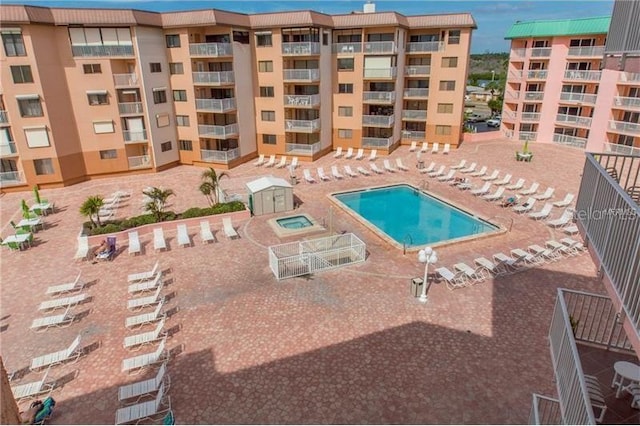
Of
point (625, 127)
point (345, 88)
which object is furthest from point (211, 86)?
point (625, 127)

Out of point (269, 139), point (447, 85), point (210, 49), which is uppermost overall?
point (210, 49)

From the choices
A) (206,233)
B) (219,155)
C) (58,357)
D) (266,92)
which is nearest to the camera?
(58,357)

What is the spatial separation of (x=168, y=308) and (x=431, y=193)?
66.8ft

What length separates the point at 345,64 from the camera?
38.9m

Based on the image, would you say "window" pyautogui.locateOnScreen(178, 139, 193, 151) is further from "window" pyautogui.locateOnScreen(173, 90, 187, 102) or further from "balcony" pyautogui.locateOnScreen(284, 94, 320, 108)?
"balcony" pyautogui.locateOnScreen(284, 94, 320, 108)

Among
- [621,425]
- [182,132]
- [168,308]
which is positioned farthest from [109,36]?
[621,425]

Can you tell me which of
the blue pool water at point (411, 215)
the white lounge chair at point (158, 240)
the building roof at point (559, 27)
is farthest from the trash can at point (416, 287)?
the building roof at point (559, 27)

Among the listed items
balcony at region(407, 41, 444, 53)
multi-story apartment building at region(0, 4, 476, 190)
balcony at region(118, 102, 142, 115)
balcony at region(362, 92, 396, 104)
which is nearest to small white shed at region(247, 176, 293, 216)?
multi-story apartment building at region(0, 4, 476, 190)

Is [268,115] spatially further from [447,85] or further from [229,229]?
[229,229]

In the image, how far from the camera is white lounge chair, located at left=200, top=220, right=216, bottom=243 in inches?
844

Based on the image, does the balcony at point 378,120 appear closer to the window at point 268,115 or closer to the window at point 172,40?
Answer: the window at point 268,115

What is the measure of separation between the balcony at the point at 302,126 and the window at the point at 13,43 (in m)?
20.6

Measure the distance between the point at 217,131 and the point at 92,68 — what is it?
34.2 feet

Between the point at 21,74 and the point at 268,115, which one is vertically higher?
the point at 21,74
